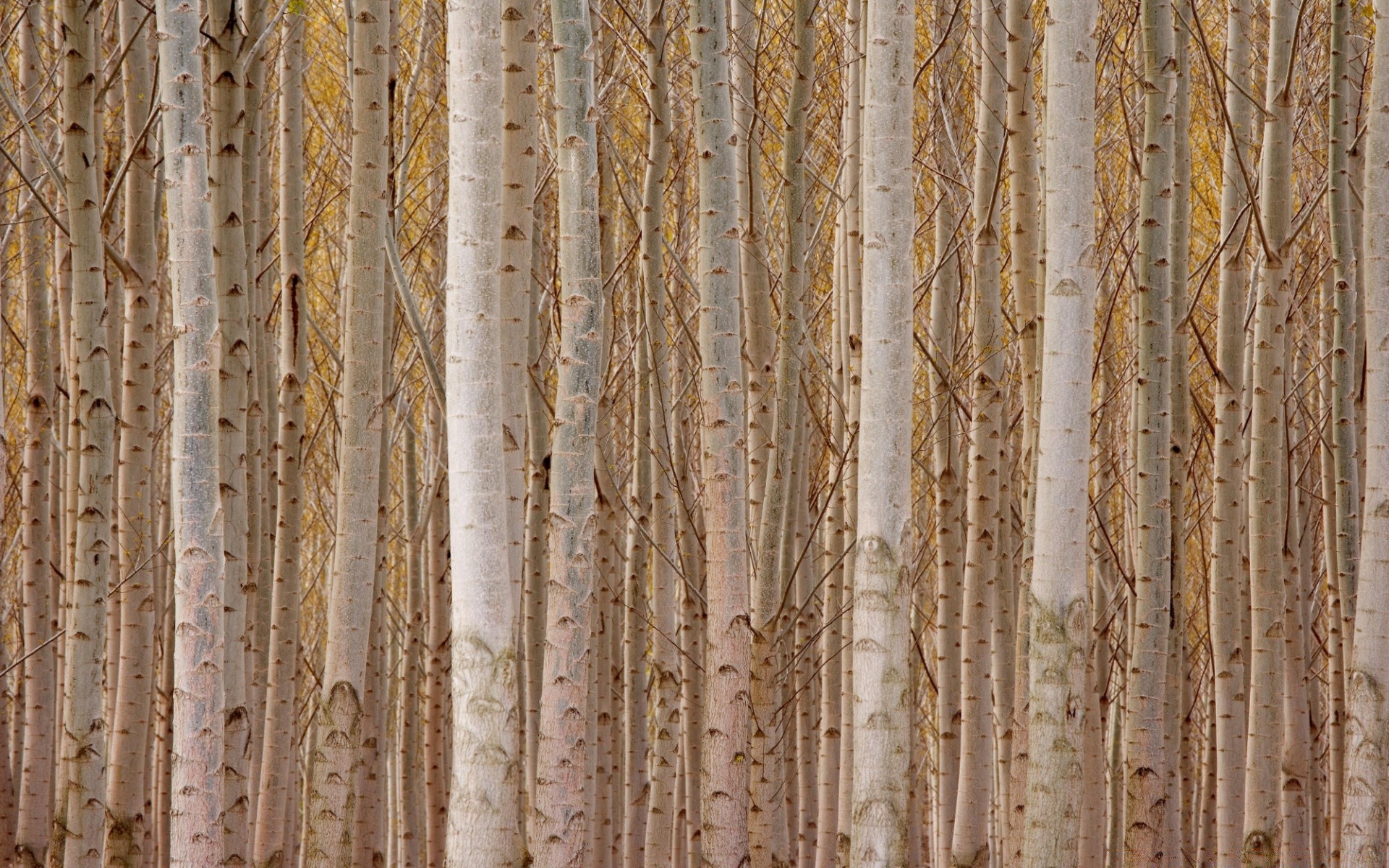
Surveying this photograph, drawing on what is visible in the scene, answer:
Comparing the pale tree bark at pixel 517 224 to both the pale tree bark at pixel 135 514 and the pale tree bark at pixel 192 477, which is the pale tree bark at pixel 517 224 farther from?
the pale tree bark at pixel 135 514

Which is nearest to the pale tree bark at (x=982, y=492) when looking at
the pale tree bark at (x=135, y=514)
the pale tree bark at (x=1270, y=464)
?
the pale tree bark at (x=1270, y=464)

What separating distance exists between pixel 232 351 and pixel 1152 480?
323cm

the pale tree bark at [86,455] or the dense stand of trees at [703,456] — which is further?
the pale tree bark at [86,455]

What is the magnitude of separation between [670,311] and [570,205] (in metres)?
6.55

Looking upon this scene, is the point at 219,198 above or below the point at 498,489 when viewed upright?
above

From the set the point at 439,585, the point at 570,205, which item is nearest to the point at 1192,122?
the point at 439,585

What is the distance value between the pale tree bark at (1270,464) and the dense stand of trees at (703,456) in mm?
19

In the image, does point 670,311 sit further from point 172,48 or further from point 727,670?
point 172,48

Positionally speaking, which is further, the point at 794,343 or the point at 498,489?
the point at 794,343

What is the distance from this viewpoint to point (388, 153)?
16.8 ft

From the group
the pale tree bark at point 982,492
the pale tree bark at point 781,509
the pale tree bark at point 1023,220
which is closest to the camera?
the pale tree bark at point 1023,220

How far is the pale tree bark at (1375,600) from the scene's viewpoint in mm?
4773

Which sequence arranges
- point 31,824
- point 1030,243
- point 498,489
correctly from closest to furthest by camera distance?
point 498,489 → point 1030,243 → point 31,824

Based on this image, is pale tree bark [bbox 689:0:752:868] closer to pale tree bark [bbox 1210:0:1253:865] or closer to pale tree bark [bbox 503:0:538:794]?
pale tree bark [bbox 503:0:538:794]
